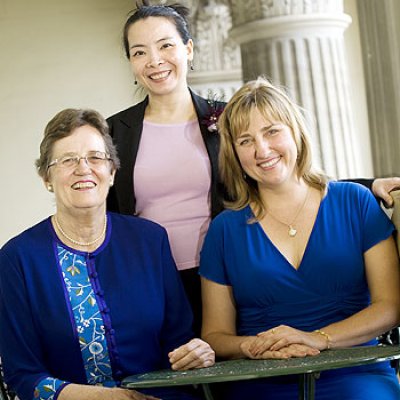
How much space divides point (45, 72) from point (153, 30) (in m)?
8.38

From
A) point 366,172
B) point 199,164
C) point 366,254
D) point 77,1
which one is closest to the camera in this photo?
point 366,254

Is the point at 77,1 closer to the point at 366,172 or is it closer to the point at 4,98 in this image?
the point at 4,98

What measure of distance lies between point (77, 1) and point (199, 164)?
8668 mm

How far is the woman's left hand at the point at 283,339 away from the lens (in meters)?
2.86

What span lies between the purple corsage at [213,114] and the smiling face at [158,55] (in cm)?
13

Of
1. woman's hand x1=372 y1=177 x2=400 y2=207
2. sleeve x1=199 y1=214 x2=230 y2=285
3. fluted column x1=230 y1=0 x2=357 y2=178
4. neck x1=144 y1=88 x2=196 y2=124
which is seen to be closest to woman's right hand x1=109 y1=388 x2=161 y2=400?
sleeve x1=199 y1=214 x2=230 y2=285

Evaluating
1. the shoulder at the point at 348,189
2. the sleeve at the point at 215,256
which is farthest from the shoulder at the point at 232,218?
the shoulder at the point at 348,189

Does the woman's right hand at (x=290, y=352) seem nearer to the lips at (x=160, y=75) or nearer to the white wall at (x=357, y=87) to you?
the lips at (x=160, y=75)

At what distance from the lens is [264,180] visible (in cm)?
320

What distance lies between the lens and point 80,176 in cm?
316

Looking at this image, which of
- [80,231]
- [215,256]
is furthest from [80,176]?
[215,256]

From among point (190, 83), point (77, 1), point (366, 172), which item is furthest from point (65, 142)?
point (77, 1)

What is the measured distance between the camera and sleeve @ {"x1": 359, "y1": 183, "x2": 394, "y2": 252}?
3086 millimetres

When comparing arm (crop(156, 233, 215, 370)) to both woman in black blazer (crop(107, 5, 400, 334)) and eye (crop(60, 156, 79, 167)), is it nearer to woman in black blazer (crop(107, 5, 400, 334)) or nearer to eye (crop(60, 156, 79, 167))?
woman in black blazer (crop(107, 5, 400, 334))
